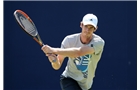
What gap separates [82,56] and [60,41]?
2.40 m

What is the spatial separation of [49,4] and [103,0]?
91cm

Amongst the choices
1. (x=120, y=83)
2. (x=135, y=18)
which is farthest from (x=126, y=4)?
(x=120, y=83)

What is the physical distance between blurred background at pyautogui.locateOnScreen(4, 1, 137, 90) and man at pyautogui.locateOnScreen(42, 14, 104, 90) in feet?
7.71

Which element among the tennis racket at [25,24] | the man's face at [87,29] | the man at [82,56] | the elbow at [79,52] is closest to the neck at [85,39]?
the man at [82,56]

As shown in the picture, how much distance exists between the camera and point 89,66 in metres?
4.23

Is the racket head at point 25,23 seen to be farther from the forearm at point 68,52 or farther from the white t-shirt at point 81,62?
the forearm at point 68,52

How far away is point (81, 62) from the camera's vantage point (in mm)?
4188

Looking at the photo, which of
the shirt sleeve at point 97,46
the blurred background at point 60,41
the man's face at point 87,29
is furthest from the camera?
the blurred background at point 60,41

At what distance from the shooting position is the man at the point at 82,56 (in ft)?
13.1

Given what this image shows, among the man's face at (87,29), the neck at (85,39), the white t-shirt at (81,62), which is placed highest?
the man's face at (87,29)

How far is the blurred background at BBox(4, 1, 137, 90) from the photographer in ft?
21.5

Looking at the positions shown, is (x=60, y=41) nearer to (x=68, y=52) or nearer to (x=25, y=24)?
(x=25, y=24)

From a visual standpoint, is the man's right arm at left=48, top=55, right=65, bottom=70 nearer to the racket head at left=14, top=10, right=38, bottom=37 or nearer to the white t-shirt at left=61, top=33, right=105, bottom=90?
the white t-shirt at left=61, top=33, right=105, bottom=90

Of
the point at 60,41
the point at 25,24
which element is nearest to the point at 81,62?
the point at 25,24
